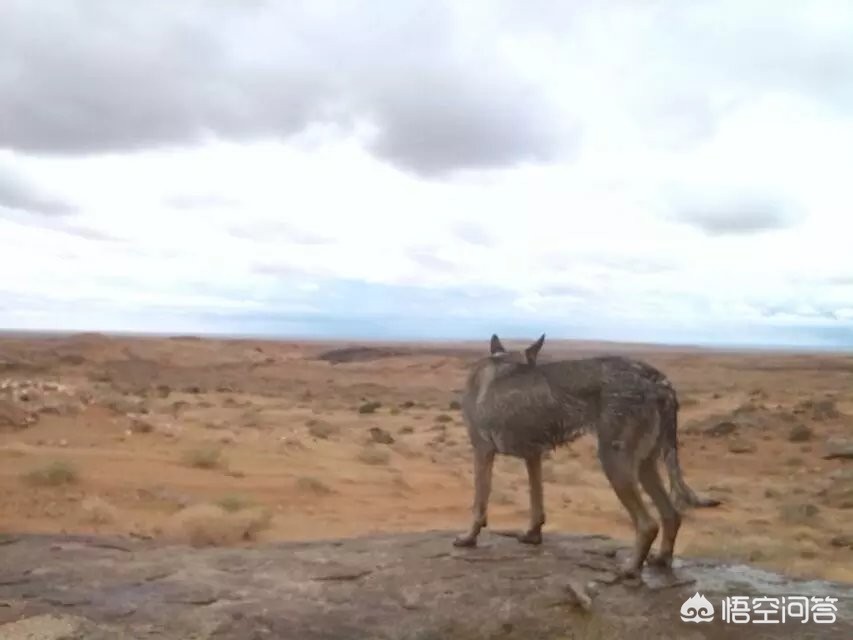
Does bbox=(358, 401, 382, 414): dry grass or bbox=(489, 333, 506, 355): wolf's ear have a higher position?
bbox=(489, 333, 506, 355): wolf's ear

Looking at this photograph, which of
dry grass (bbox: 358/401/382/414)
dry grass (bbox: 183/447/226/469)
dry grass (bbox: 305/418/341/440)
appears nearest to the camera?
dry grass (bbox: 183/447/226/469)

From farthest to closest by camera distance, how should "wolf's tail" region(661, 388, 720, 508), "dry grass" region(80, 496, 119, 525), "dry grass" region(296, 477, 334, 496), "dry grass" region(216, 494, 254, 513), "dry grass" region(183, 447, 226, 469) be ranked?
"dry grass" region(183, 447, 226, 469), "dry grass" region(296, 477, 334, 496), "dry grass" region(216, 494, 254, 513), "dry grass" region(80, 496, 119, 525), "wolf's tail" region(661, 388, 720, 508)

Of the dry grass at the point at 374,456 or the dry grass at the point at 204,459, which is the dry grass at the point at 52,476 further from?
the dry grass at the point at 374,456

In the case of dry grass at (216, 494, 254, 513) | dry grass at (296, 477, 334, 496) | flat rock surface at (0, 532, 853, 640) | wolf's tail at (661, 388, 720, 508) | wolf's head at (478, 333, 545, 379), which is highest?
wolf's head at (478, 333, 545, 379)

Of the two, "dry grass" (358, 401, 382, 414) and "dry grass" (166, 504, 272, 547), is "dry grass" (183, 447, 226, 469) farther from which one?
"dry grass" (358, 401, 382, 414)

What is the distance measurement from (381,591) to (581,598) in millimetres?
1559

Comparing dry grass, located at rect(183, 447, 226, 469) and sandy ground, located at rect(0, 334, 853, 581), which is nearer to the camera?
sandy ground, located at rect(0, 334, 853, 581)

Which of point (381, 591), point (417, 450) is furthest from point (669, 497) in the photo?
point (417, 450)

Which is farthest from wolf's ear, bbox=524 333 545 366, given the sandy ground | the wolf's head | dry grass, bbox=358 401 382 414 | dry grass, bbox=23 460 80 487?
dry grass, bbox=358 401 382 414

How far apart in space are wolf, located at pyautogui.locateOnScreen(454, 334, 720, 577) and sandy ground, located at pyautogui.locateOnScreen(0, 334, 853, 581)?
364cm

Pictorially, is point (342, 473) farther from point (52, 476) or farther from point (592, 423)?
point (592, 423)

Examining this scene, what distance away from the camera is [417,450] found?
23422 millimetres

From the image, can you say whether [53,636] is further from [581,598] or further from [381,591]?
[581,598]

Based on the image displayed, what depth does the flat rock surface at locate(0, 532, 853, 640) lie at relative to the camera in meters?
6.37
